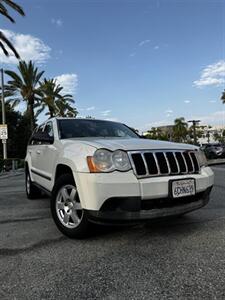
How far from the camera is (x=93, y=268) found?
2.97 meters

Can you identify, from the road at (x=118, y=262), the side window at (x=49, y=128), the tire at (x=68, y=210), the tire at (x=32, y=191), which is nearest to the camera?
the road at (x=118, y=262)

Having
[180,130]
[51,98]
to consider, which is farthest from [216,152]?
[180,130]

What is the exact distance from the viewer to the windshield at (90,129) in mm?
4844

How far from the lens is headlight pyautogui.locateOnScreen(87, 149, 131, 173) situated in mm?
3398

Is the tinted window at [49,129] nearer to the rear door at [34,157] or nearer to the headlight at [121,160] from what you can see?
the rear door at [34,157]

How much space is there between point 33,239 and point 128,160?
1.61 m

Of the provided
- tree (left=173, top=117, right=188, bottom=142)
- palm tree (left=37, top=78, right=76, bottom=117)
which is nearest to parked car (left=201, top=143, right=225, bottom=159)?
palm tree (left=37, top=78, right=76, bottom=117)

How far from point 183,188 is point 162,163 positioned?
37 cm

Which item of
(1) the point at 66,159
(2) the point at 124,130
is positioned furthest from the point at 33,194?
(1) the point at 66,159

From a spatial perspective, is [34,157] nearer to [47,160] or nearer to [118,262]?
[47,160]

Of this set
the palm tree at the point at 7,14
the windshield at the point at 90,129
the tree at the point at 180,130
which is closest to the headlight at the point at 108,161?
the windshield at the point at 90,129

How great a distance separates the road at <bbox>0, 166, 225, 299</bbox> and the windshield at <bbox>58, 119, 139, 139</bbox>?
1.39m

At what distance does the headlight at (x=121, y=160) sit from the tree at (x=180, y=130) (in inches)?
3411

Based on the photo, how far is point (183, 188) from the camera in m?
3.61
